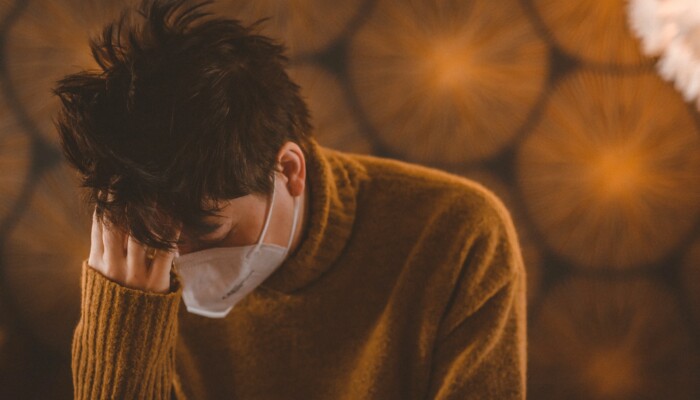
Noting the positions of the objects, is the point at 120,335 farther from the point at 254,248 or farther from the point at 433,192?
the point at 433,192

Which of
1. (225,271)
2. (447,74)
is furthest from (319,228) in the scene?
(447,74)

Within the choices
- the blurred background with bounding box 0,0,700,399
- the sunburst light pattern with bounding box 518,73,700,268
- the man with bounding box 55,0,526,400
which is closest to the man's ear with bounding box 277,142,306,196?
the man with bounding box 55,0,526,400

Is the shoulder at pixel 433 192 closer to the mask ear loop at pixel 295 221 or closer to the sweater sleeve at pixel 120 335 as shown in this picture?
the mask ear loop at pixel 295 221

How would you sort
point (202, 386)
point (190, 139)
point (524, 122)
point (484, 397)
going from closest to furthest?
point (190, 139)
point (484, 397)
point (202, 386)
point (524, 122)

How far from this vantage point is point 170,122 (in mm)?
642

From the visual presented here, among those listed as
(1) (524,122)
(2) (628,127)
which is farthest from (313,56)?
(2) (628,127)

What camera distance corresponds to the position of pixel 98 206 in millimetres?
722

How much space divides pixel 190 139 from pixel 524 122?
0.79m

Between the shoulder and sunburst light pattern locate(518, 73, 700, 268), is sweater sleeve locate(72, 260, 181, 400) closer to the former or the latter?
the shoulder

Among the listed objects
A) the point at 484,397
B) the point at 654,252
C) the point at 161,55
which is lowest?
the point at 484,397

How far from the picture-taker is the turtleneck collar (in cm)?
90

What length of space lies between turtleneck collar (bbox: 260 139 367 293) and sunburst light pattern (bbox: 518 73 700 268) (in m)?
0.50

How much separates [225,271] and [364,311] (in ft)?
0.86

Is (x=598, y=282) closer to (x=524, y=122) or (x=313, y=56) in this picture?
(x=524, y=122)
